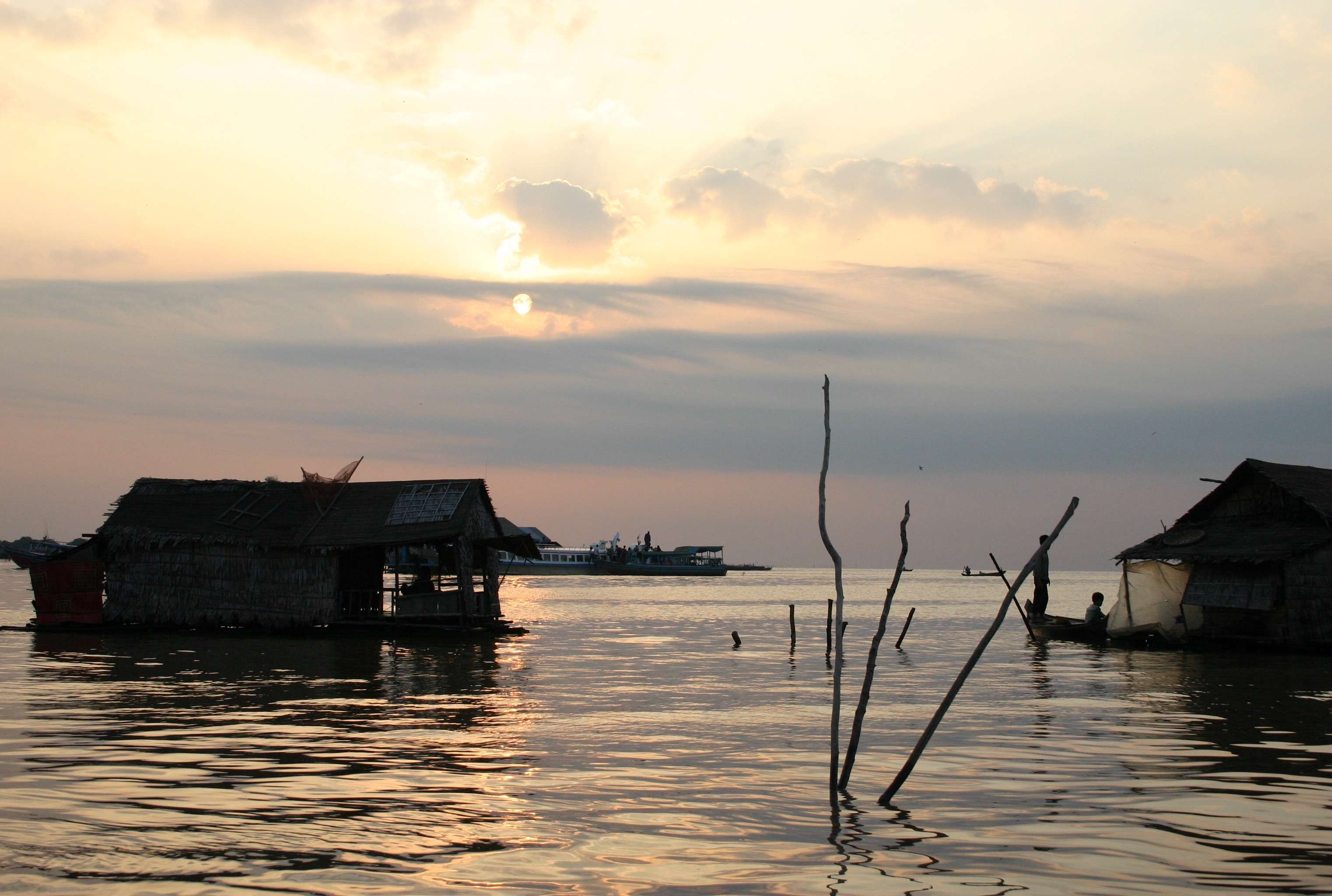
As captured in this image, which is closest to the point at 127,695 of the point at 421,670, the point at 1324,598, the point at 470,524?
the point at 421,670

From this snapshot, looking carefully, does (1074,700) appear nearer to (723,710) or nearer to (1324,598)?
(723,710)

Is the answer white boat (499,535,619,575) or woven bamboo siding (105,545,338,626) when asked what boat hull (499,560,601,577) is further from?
woven bamboo siding (105,545,338,626)

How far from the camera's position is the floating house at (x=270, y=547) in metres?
31.0

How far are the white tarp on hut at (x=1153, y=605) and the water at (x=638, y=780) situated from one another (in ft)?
16.5

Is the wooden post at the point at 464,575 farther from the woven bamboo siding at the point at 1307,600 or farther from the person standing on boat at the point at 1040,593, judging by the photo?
the woven bamboo siding at the point at 1307,600

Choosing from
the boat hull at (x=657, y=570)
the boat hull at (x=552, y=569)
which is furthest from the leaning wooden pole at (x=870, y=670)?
the boat hull at (x=552, y=569)

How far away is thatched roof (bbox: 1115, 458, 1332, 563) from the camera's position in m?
27.4

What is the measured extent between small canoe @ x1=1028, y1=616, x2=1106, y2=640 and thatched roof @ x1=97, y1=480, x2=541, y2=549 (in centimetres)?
1656

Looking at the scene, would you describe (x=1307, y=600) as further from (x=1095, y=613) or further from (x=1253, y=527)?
(x=1095, y=613)

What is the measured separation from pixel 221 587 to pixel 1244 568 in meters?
27.6

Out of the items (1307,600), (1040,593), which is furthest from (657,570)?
(1307,600)

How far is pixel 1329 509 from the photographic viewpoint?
27.9m

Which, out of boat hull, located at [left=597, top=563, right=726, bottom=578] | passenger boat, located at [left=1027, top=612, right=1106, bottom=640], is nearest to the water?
passenger boat, located at [left=1027, top=612, right=1106, bottom=640]

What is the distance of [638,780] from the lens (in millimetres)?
11797
